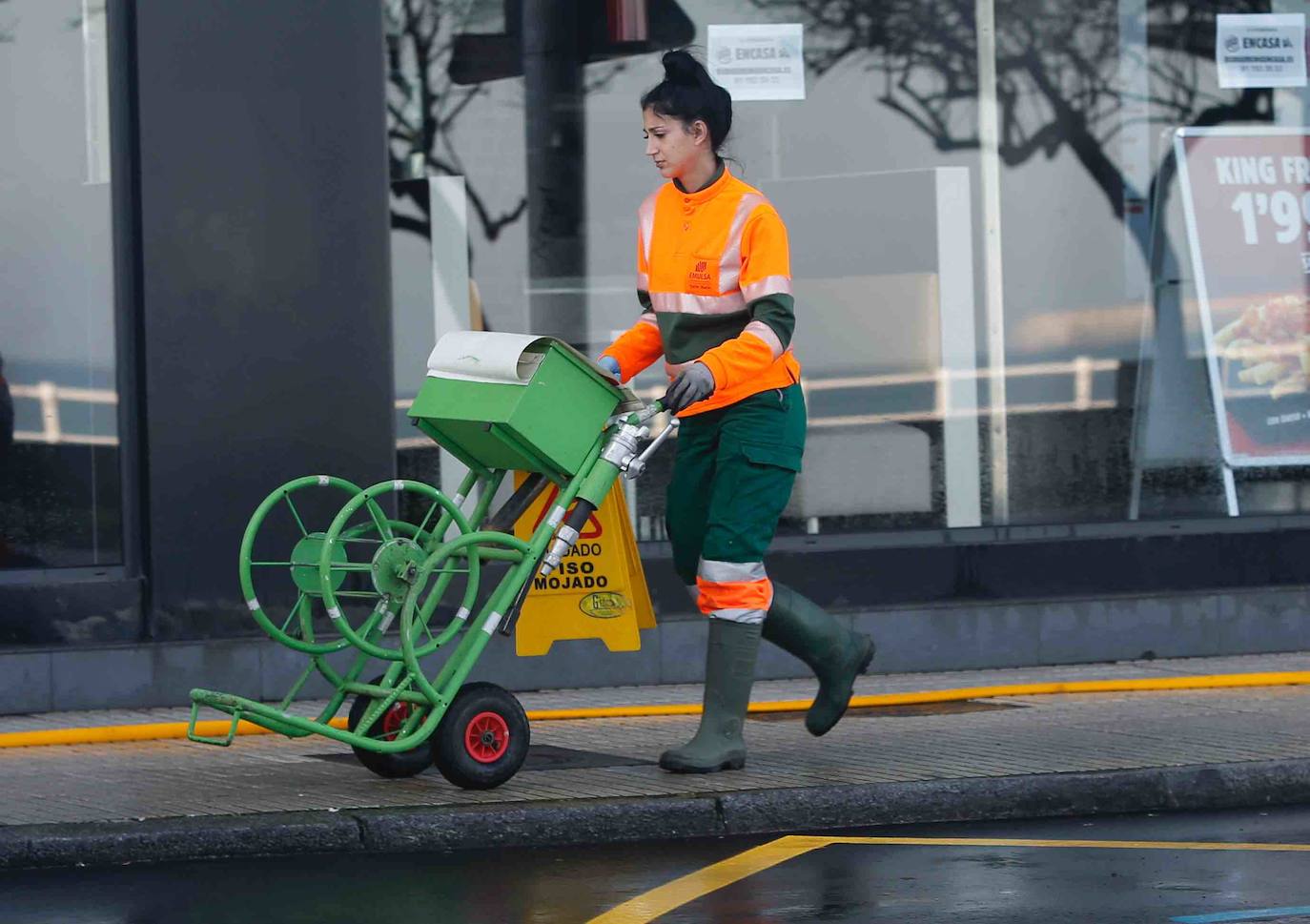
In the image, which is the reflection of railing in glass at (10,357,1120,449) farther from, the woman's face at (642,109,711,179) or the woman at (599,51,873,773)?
the woman's face at (642,109,711,179)

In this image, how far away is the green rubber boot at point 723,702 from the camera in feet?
23.5

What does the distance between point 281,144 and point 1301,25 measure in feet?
15.2

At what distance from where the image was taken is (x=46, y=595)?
8.88 metres

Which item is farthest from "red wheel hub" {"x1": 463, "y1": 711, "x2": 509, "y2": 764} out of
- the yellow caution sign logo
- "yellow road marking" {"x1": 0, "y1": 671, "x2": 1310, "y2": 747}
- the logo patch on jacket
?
the logo patch on jacket

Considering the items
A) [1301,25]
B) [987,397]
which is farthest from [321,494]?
[1301,25]

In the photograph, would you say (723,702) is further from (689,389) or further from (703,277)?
(703,277)

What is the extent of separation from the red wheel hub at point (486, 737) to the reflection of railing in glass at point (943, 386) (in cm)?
326

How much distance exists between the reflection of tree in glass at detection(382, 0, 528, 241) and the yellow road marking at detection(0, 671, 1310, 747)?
2.20m

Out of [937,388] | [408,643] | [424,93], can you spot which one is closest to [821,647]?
[408,643]

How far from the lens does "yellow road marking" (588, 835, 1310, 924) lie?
581 centimetres

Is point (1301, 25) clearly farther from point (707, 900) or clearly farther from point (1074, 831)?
point (707, 900)

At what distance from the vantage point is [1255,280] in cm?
1068

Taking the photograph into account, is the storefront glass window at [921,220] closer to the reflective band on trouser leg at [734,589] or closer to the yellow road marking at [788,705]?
the yellow road marking at [788,705]

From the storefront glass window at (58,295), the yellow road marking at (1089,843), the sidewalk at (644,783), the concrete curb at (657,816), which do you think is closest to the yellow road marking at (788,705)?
the sidewalk at (644,783)
